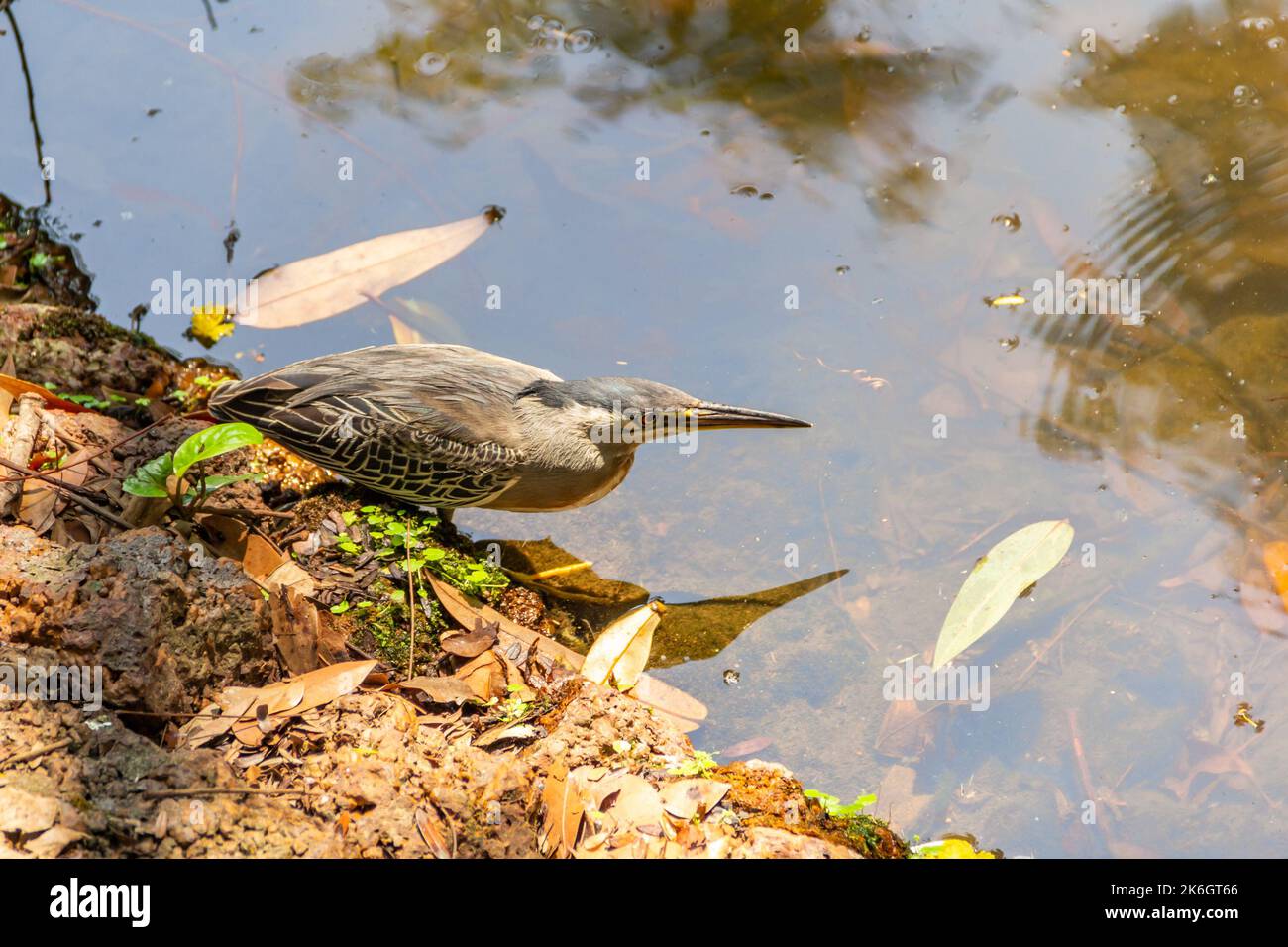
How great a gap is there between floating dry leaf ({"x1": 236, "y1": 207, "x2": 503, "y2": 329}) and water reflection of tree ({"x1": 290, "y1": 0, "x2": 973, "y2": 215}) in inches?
33.7

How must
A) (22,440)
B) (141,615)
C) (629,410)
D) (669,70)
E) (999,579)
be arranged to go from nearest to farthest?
1. (141,615)
2. (22,440)
3. (999,579)
4. (629,410)
5. (669,70)

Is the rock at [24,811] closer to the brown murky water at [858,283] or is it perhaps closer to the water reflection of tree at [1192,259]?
the brown murky water at [858,283]

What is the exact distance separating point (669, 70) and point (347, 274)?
2.49 m

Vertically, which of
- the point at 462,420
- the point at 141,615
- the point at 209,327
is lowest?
the point at 141,615

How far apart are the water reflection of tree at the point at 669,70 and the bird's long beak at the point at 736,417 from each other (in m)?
1.93

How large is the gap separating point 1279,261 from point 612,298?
11.5 feet

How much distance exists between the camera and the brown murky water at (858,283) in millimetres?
4316

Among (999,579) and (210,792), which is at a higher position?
(999,579)

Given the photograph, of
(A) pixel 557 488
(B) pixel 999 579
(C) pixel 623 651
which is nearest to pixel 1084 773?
(B) pixel 999 579

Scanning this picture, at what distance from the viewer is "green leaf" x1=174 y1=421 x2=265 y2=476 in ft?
12.5

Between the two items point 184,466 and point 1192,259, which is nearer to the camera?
point 184,466

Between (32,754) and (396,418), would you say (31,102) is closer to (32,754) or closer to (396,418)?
(396,418)

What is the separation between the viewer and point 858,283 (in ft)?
18.4
